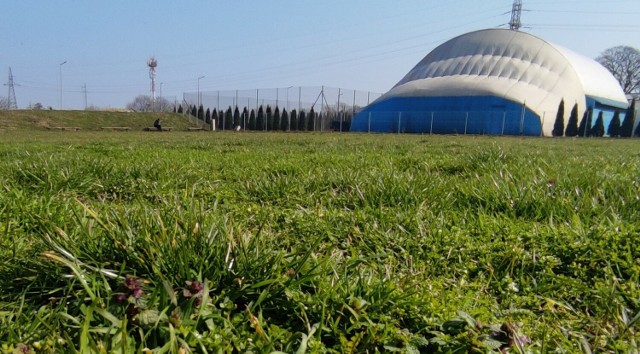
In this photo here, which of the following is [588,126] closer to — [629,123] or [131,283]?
[629,123]

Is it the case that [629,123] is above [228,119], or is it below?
above

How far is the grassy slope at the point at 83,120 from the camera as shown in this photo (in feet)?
105

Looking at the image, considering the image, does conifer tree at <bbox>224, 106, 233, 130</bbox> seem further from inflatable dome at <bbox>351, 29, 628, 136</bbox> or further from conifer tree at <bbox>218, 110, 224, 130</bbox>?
inflatable dome at <bbox>351, 29, 628, 136</bbox>

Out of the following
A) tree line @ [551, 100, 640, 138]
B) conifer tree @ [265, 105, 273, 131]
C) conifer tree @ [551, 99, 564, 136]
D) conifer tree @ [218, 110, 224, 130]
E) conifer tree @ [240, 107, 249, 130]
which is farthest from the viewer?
conifer tree @ [218, 110, 224, 130]

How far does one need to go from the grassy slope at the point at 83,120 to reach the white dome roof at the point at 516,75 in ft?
73.0

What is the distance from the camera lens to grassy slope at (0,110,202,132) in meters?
32.0

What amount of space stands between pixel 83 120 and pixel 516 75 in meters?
40.8

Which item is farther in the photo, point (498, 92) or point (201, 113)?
point (201, 113)

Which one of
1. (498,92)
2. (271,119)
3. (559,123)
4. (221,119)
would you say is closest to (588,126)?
(559,123)

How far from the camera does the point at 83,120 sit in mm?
36750

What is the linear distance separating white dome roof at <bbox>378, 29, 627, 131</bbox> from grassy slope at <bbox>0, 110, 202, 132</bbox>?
2226 centimetres

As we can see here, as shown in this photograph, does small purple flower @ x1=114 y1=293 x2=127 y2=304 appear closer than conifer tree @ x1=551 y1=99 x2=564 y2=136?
Yes

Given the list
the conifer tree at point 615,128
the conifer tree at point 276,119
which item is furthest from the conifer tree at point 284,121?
the conifer tree at point 615,128

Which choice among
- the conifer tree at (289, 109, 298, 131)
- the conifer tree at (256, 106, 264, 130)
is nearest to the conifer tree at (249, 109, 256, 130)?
the conifer tree at (256, 106, 264, 130)
